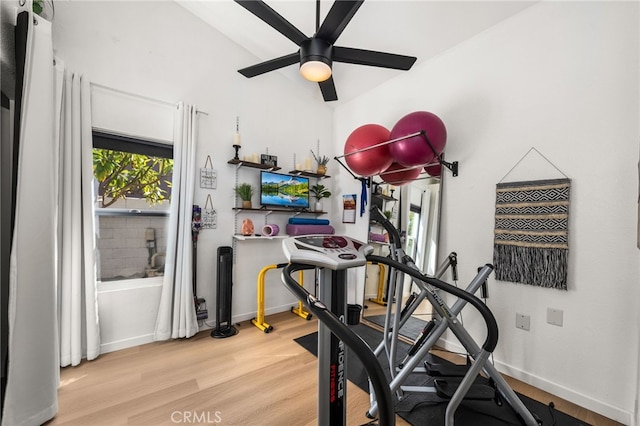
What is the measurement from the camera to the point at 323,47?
168 cm

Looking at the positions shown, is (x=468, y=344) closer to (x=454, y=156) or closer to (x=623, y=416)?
(x=623, y=416)

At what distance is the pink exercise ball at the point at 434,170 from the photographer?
2.48 metres

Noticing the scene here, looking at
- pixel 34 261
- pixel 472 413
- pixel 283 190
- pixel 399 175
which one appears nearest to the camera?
pixel 34 261

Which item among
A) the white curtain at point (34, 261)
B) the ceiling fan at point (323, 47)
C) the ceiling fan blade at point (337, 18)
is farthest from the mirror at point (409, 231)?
the white curtain at point (34, 261)

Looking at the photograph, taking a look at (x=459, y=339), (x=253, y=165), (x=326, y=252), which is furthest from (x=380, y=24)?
(x=459, y=339)

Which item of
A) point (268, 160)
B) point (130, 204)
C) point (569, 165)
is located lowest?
point (130, 204)

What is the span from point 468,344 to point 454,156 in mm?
1630

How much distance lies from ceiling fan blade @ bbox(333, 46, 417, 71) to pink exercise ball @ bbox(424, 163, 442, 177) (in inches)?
38.8

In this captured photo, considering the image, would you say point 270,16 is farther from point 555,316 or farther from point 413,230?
point 555,316

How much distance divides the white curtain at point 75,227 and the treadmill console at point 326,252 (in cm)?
203

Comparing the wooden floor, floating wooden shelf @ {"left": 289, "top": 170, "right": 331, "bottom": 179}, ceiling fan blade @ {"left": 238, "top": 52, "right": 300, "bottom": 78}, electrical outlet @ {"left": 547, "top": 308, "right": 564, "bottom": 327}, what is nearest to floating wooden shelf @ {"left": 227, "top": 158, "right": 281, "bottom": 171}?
floating wooden shelf @ {"left": 289, "top": 170, "right": 331, "bottom": 179}

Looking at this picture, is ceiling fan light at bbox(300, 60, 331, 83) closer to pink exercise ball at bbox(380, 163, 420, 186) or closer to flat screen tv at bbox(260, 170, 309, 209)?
pink exercise ball at bbox(380, 163, 420, 186)

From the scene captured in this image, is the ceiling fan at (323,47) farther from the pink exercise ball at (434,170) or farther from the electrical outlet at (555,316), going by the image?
the electrical outlet at (555,316)

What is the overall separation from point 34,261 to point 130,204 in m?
1.15
